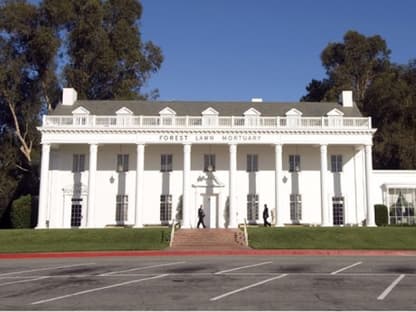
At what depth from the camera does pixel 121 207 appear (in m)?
40.2

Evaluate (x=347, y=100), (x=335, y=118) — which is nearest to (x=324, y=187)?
(x=335, y=118)

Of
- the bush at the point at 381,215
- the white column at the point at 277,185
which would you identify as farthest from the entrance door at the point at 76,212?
the bush at the point at 381,215

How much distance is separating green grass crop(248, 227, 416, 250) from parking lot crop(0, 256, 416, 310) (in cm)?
1011

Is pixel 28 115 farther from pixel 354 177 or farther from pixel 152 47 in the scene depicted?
pixel 354 177

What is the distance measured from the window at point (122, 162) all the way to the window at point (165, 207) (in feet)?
12.9

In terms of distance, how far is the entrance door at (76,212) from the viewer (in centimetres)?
4003

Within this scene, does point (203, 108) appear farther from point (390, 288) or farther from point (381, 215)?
point (390, 288)

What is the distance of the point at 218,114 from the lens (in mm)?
40438

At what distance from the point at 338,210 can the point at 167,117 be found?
16332 mm

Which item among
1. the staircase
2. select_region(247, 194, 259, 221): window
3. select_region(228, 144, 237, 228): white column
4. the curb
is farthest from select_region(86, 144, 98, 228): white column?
select_region(247, 194, 259, 221): window

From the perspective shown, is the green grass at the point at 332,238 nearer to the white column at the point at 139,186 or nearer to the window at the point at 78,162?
the white column at the point at 139,186

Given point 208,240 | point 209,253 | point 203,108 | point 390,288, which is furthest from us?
point 203,108

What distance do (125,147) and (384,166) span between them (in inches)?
1208

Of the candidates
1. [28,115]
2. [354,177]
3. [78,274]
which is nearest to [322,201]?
[354,177]
